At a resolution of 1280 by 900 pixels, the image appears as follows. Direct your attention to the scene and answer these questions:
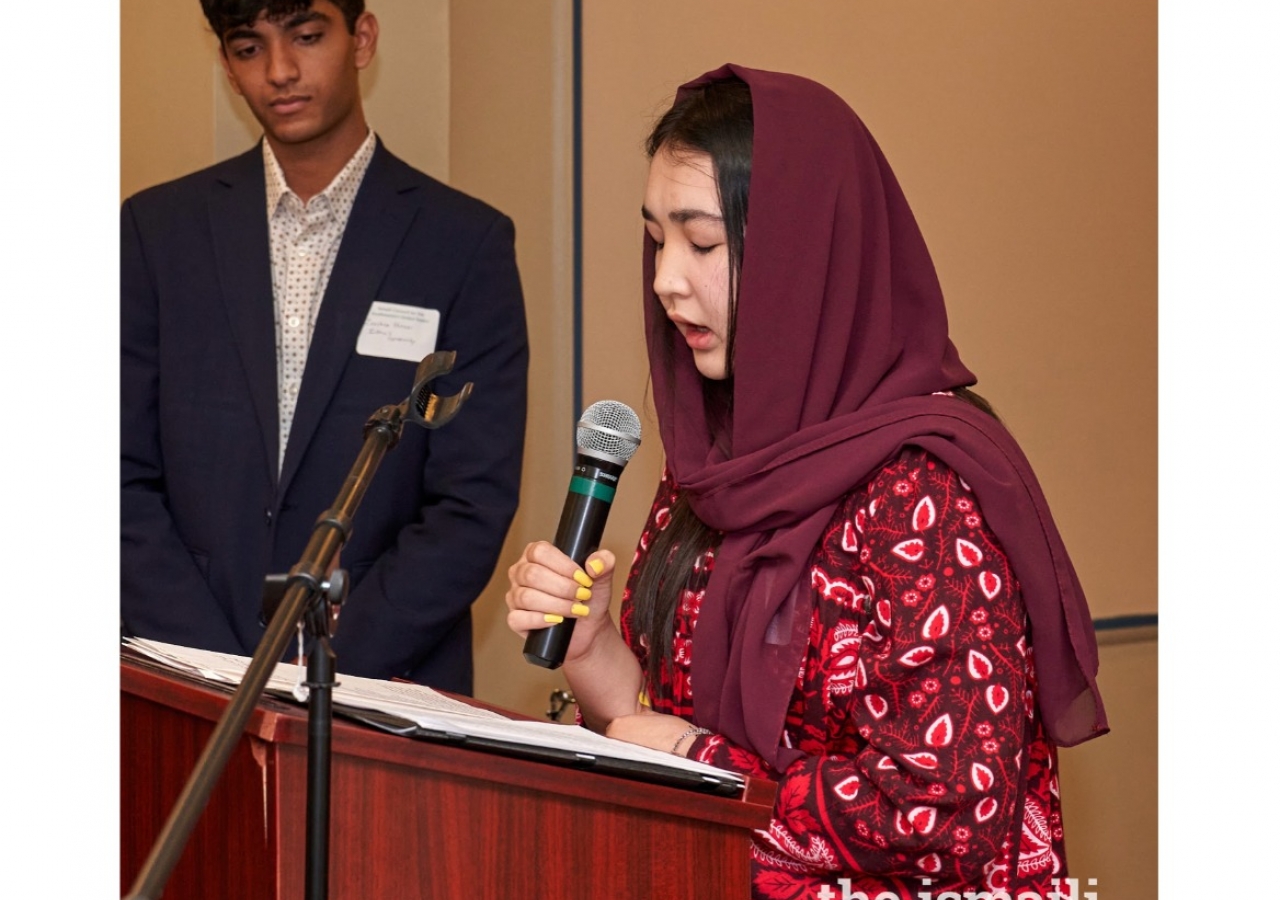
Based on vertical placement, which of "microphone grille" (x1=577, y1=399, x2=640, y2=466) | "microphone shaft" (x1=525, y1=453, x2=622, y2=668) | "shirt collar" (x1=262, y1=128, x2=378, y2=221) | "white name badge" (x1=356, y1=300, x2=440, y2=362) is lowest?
"microphone shaft" (x1=525, y1=453, x2=622, y2=668)

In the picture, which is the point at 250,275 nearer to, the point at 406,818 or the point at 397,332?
the point at 397,332

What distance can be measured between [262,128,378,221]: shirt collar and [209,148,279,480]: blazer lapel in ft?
0.07

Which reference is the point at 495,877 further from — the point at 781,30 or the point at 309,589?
the point at 781,30

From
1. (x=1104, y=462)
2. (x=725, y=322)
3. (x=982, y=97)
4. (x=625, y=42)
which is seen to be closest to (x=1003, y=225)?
(x=982, y=97)

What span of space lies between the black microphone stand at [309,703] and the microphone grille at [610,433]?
0.39m

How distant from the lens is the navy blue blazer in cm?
283

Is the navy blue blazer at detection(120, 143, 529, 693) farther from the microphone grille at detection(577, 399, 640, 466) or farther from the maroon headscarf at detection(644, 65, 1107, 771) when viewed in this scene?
the microphone grille at detection(577, 399, 640, 466)

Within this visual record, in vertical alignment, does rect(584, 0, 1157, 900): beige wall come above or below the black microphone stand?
above

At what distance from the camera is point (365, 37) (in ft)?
10.7

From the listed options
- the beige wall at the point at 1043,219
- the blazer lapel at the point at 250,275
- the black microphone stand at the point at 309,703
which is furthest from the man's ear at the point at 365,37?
the black microphone stand at the point at 309,703

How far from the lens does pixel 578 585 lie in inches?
64.9

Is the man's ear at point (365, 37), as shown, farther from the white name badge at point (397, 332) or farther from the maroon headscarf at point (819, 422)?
the maroon headscarf at point (819, 422)

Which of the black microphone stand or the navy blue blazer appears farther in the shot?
the navy blue blazer

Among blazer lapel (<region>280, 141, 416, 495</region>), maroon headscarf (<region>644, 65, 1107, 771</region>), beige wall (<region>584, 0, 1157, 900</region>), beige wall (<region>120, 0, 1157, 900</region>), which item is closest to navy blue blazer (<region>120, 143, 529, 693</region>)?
blazer lapel (<region>280, 141, 416, 495</region>)
